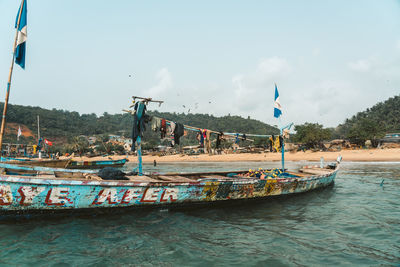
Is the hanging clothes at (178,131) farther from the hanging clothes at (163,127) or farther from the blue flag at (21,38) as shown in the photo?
the blue flag at (21,38)

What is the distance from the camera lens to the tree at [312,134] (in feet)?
164

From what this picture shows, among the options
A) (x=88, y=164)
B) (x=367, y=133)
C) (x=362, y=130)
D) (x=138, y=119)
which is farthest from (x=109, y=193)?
(x=362, y=130)

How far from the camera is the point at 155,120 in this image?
39.6 feet

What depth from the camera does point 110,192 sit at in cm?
744

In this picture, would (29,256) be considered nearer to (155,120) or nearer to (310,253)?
(310,253)

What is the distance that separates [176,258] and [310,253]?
3134 mm

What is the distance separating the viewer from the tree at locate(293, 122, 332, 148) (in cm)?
5004

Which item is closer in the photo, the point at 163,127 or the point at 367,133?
the point at 163,127

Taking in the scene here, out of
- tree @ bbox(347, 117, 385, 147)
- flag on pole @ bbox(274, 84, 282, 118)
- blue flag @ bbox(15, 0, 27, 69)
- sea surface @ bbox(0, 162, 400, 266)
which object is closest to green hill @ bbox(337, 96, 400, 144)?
tree @ bbox(347, 117, 385, 147)

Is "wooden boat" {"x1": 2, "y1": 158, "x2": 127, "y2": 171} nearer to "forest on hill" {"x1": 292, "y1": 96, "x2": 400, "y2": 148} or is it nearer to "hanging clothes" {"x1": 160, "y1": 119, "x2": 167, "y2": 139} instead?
"hanging clothes" {"x1": 160, "y1": 119, "x2": 167, "y2": 139}

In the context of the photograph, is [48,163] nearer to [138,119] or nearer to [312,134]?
[138,119]

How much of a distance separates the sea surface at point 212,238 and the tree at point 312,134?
43437 mm

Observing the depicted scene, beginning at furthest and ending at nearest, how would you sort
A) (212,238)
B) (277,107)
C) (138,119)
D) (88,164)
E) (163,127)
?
(88,164) → (277,107) → (163,127) → (138,119) → (212,238)

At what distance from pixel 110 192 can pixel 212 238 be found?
3378mm
